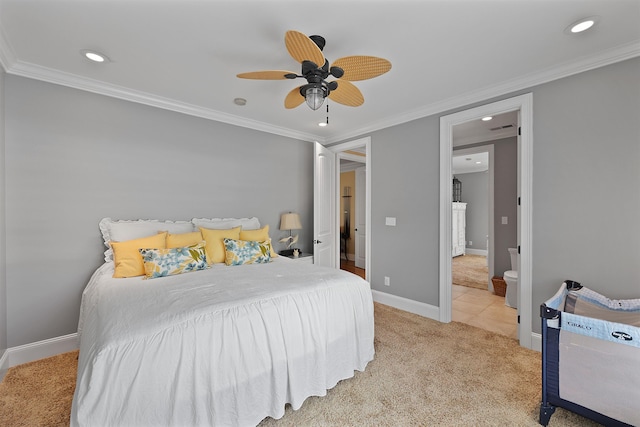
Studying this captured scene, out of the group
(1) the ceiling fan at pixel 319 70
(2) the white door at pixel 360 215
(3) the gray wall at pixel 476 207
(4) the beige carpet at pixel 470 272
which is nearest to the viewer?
(1) the ceiling fan at pixel 319 70

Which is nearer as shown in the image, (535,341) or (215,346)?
(215,346)

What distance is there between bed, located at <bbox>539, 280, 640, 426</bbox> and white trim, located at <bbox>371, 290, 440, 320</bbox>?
1594 mm

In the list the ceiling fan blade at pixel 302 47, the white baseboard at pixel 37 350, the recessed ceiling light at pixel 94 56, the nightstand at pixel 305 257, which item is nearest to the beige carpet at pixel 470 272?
the nightstand at pixel 305 257

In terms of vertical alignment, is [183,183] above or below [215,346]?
above

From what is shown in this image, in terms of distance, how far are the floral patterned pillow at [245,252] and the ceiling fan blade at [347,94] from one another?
170 cm

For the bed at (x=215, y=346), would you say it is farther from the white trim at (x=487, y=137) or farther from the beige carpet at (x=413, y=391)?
the white trim at (x=487, y=137)

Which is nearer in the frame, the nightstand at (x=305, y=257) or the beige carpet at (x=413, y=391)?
the beige carpet at (x=413, y=391)

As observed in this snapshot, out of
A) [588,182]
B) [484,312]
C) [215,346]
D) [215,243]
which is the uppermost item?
[588,182]

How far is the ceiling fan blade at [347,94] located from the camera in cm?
211

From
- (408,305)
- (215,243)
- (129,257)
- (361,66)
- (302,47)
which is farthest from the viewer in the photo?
(408,305)

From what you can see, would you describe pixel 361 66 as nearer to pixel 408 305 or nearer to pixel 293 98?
pixel 293 98

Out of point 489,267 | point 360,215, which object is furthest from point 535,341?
point 360,215

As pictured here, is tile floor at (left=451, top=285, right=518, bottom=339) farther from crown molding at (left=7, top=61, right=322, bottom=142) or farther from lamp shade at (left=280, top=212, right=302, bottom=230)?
crown molding at (left=7, top=61, right=322, bottom=142)

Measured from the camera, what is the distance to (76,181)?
263cm
